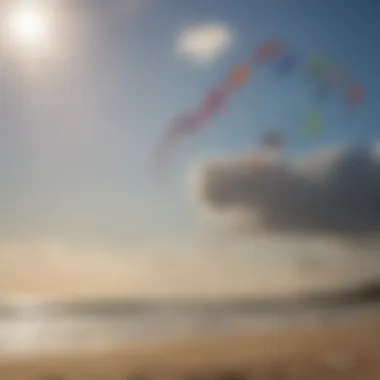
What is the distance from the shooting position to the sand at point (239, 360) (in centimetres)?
119

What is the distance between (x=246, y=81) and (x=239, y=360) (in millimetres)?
439

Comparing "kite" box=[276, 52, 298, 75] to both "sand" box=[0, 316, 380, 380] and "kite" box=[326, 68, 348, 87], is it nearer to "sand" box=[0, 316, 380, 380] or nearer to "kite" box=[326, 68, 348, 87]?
"kite" box=[326, 68, 348, 87]

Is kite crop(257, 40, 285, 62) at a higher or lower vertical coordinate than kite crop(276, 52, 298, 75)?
higher

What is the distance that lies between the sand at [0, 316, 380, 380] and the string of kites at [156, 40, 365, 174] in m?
0.29

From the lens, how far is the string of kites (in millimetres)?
1236

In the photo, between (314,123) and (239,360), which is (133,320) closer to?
(239,360)

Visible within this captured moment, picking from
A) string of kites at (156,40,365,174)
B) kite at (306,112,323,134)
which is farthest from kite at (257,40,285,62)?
kite at (306,112,323,134)

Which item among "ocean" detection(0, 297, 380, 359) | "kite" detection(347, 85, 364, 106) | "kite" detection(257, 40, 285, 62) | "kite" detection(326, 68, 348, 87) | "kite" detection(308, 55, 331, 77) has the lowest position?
"ocean" detection(0, 297, 380, 359)

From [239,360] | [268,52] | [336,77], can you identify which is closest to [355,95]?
[336,77]

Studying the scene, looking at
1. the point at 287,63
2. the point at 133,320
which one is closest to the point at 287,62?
Answer: the point at 287,63

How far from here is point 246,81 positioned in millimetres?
1251

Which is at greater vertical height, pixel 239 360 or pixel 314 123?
pixel 314 123

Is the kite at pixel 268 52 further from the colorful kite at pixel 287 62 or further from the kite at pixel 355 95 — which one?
the kite at pixel 355 95

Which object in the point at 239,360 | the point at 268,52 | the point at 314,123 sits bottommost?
the point at 239,360
